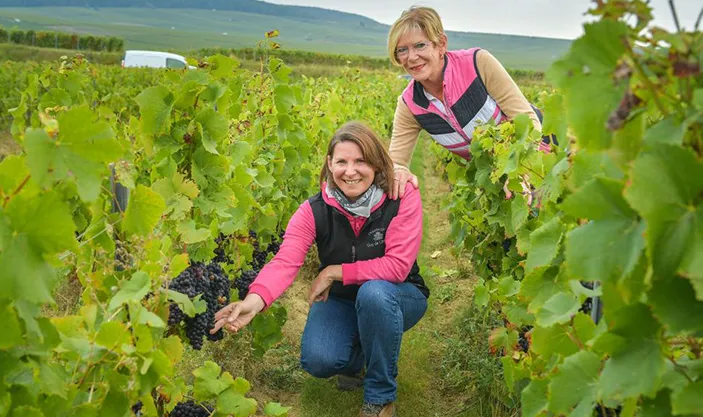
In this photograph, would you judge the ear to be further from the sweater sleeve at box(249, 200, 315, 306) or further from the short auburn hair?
the sweater sleeve at box(249, 200, 315, 306)

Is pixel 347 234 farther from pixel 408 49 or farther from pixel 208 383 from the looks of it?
pixel 208 383

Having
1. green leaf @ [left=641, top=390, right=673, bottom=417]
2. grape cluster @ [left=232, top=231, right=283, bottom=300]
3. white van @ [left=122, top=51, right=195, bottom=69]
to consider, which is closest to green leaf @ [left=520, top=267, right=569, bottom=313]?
green leaf @ [left=641, top=390, right=673, bottom=417]

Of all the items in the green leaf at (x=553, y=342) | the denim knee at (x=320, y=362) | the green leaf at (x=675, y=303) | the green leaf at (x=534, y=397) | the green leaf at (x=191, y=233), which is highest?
the green leaf at (x=675, y=303)

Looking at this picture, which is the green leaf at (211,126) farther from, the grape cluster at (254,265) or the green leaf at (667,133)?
the green leaf at (667,133)

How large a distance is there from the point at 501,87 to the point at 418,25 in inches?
22.3

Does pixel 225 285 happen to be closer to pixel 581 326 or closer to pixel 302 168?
pixel 581 326

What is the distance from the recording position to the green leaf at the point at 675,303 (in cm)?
114

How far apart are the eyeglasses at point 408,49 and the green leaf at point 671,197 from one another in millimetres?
3220

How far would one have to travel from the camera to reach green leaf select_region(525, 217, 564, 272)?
212cm

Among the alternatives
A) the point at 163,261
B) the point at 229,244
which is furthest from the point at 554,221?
the point at 229,244

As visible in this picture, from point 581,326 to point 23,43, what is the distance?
64.7 metres

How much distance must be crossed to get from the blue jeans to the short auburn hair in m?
1.37

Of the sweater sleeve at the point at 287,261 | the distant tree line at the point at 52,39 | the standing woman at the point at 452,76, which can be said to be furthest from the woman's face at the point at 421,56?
the distant tree line at the point at 52,39

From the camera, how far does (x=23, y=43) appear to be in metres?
59.6
